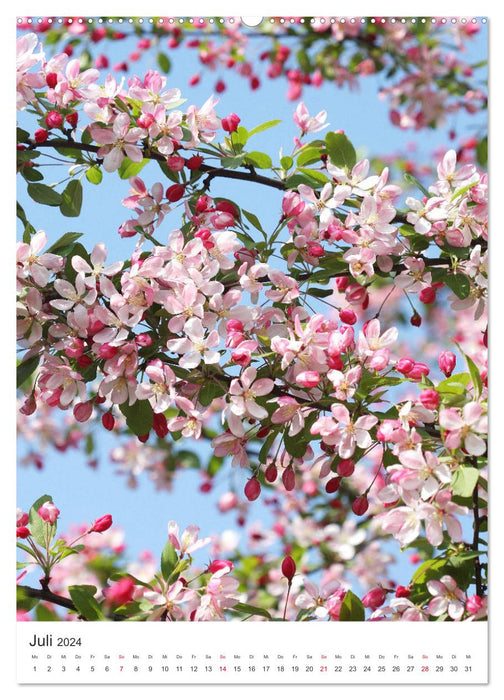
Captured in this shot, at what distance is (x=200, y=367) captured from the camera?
1.45m

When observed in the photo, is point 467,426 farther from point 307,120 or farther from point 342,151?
point 307,120

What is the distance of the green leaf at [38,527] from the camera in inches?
60.0

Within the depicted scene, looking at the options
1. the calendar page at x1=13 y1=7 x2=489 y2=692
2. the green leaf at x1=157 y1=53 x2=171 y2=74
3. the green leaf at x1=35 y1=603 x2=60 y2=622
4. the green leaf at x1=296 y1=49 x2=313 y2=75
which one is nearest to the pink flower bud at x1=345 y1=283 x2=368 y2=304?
the calendar page at x1=13 y1=7 x2=489 y2=692

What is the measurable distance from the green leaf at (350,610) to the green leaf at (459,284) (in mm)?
592

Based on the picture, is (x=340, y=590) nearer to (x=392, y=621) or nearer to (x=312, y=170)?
(x=392, y=621)

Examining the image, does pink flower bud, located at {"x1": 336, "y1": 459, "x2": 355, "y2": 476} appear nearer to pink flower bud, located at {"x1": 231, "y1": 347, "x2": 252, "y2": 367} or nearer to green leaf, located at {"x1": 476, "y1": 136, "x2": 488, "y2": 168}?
pink flower bud, located at {"x1": 231, "y1": 347, "x2": 252, "y2": 367}

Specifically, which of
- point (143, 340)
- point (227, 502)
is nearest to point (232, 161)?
point (143, 340)

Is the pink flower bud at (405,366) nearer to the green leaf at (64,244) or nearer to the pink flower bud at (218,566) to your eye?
the pink flower bud at (218,566)

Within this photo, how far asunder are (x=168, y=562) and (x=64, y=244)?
0.62 m

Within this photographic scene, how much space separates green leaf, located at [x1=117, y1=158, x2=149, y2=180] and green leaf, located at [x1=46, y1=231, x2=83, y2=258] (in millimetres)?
192

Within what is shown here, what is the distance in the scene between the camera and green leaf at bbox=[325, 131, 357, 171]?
1.58 metres

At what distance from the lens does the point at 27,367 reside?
152 cm

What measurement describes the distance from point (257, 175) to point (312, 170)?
109 mm
